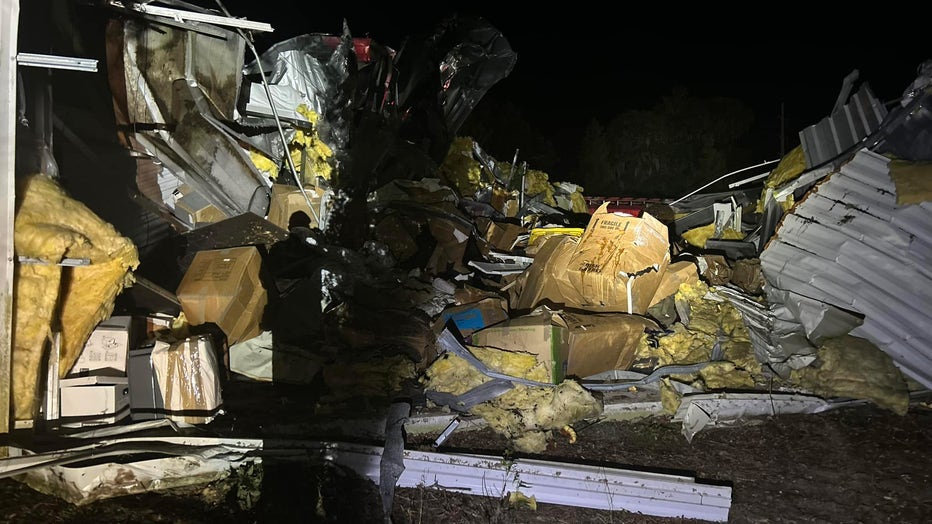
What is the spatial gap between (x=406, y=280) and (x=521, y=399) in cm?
157

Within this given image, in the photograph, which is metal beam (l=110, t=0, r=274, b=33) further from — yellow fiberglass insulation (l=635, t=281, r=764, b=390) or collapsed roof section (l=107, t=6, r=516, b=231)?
yellow fiberglass insulation (l=635, t=281, r=764, b=390)

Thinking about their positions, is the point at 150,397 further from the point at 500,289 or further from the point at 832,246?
the point at 832,246

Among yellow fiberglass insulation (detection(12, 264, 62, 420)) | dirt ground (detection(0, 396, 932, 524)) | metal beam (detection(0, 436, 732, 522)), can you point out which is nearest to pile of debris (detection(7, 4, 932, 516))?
yellow fiberglass insulation (detection(12, 264, 62, 420))

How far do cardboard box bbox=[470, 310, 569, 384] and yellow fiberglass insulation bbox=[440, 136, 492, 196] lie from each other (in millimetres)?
3126

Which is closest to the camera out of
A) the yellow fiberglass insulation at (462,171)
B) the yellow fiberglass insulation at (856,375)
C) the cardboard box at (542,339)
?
the yellow fiberglass insulation at (856,375)

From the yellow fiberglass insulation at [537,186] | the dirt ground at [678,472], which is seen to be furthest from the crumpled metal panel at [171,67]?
the yellow fiberglass insulation at [537,186]

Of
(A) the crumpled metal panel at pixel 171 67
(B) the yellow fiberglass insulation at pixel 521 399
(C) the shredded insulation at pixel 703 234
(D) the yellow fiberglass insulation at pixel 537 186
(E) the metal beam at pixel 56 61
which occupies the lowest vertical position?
(B) the yellow fiberglass insulation at pixel 521 399

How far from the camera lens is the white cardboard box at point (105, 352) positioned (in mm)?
3156

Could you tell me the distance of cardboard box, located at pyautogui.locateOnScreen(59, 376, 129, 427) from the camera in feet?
9.89

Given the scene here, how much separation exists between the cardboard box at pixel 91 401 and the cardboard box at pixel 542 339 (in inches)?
89.8

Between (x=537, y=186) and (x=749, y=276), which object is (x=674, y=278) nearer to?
(x=749, y=276)

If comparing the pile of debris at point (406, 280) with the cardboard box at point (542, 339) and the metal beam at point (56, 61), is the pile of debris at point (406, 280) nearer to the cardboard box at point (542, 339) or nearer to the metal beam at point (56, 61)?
the cardboard box at point (542, 339)

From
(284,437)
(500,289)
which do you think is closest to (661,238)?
(500,289)

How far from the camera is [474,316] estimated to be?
3.81 meters
